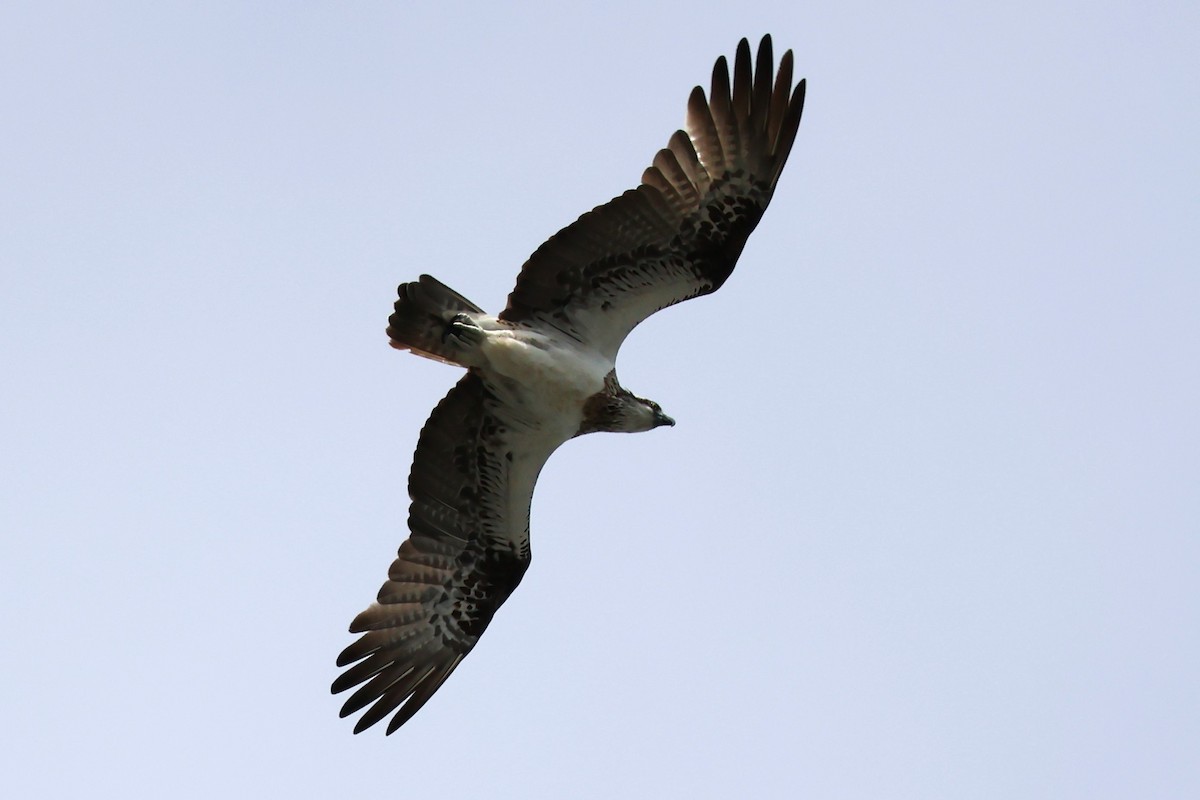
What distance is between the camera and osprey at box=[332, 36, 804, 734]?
10.9 meters

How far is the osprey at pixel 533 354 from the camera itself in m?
10.9

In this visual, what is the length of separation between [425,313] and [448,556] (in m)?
2.22

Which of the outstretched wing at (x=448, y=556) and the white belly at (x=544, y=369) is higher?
the white belly at (x=544, y=369)

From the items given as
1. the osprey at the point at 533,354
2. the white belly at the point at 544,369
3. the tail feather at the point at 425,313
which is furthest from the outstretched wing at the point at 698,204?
the tail feather at the point at 425,313

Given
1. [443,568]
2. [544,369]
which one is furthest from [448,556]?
[544,369]

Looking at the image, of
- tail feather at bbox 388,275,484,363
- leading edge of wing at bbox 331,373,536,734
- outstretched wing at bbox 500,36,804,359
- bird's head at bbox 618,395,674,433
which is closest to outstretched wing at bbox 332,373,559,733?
leading edge of wing at bbox 331,373,536,734

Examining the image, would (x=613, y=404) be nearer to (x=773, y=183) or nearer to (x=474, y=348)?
(x=474, y=348)

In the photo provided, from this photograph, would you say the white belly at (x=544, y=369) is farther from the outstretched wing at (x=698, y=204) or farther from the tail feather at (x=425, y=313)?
the outstretched wing at (x=698, y=204)

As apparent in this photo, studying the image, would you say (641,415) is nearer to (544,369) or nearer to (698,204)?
(544,369)

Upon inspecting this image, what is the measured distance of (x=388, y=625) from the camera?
12.0 m

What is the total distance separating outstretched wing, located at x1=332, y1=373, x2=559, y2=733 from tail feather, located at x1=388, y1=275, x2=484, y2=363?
19.9 inches

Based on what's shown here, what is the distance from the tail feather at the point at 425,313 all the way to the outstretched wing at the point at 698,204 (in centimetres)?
56

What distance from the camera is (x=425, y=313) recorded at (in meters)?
11.1

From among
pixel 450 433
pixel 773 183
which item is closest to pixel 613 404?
pixel 450 433
